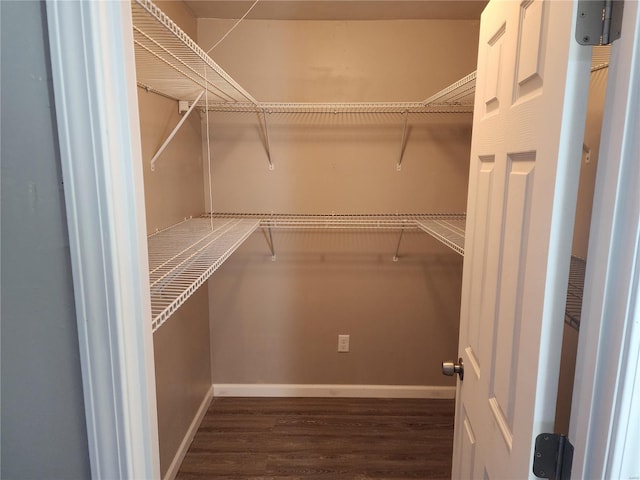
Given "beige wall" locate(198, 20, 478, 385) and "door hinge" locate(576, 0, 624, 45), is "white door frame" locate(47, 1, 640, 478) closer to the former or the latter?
"door hinge" locate(576, 0, 624, 45)

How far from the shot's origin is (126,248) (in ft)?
2.08

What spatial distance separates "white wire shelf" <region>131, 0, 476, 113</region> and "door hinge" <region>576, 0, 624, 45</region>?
0.72 meters

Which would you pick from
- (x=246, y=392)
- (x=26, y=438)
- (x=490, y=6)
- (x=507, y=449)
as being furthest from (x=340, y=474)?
(x=490, y=6)

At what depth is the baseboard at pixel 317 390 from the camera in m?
2.63

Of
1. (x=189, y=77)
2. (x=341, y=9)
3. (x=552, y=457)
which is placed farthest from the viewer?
(x=341, y=9)

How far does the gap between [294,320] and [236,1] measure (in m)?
1.77

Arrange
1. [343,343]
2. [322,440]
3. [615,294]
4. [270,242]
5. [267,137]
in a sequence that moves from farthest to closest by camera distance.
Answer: [343,343] < [270,242] < [267,137] < [322,440] < [615,294]

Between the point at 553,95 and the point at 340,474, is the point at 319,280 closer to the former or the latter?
the point at 340,474

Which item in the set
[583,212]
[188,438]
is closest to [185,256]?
[583,212]

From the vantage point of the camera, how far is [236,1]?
2.00 metres

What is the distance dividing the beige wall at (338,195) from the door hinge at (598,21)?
1753 millimetres

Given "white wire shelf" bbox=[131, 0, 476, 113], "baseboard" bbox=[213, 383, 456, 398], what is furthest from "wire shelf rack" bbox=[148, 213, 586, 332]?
"baseboard" bbox=[213, 383, 456, 398]

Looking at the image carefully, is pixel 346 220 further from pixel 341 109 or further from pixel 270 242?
pixel 341 109

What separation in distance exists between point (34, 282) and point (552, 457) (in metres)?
0.90
